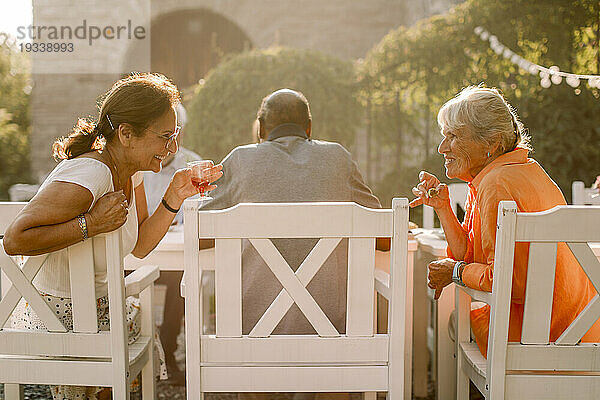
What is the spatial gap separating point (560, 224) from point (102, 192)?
125 cm

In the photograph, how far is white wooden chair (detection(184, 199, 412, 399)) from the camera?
173 cm

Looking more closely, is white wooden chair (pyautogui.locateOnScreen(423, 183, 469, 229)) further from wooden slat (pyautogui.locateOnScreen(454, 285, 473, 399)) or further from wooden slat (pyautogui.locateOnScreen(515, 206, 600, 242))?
wooden slat (pyautogui.locateOnScreen(515, 206, 600, 242))

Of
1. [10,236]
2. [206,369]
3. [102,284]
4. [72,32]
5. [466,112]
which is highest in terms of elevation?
[72,32]

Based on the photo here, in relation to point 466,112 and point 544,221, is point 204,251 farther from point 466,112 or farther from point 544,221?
point 544,221

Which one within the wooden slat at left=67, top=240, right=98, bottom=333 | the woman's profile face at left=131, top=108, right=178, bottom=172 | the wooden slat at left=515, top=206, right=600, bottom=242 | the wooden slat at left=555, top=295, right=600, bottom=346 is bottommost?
A: the wooden slat at left=555, top=295, right=600, bottom=346

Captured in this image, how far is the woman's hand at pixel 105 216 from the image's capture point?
1766 millimetres

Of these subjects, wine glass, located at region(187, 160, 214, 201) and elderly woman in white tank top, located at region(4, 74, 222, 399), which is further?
wine glass, located at region(187, 160, 214, 201)

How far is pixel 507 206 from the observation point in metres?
1.70

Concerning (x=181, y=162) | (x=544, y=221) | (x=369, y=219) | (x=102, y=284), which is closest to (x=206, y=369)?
(x=102, y=284)

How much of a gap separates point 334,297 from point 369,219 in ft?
2.06

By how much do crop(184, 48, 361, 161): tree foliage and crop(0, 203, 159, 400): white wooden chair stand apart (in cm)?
344

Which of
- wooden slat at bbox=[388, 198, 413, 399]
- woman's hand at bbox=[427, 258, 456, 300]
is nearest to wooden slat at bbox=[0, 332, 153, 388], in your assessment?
wooden slat at bbox=[388, 198, 413, 399]

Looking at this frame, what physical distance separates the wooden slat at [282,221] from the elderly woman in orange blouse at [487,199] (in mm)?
460

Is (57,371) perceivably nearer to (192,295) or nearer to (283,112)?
(192,295)
